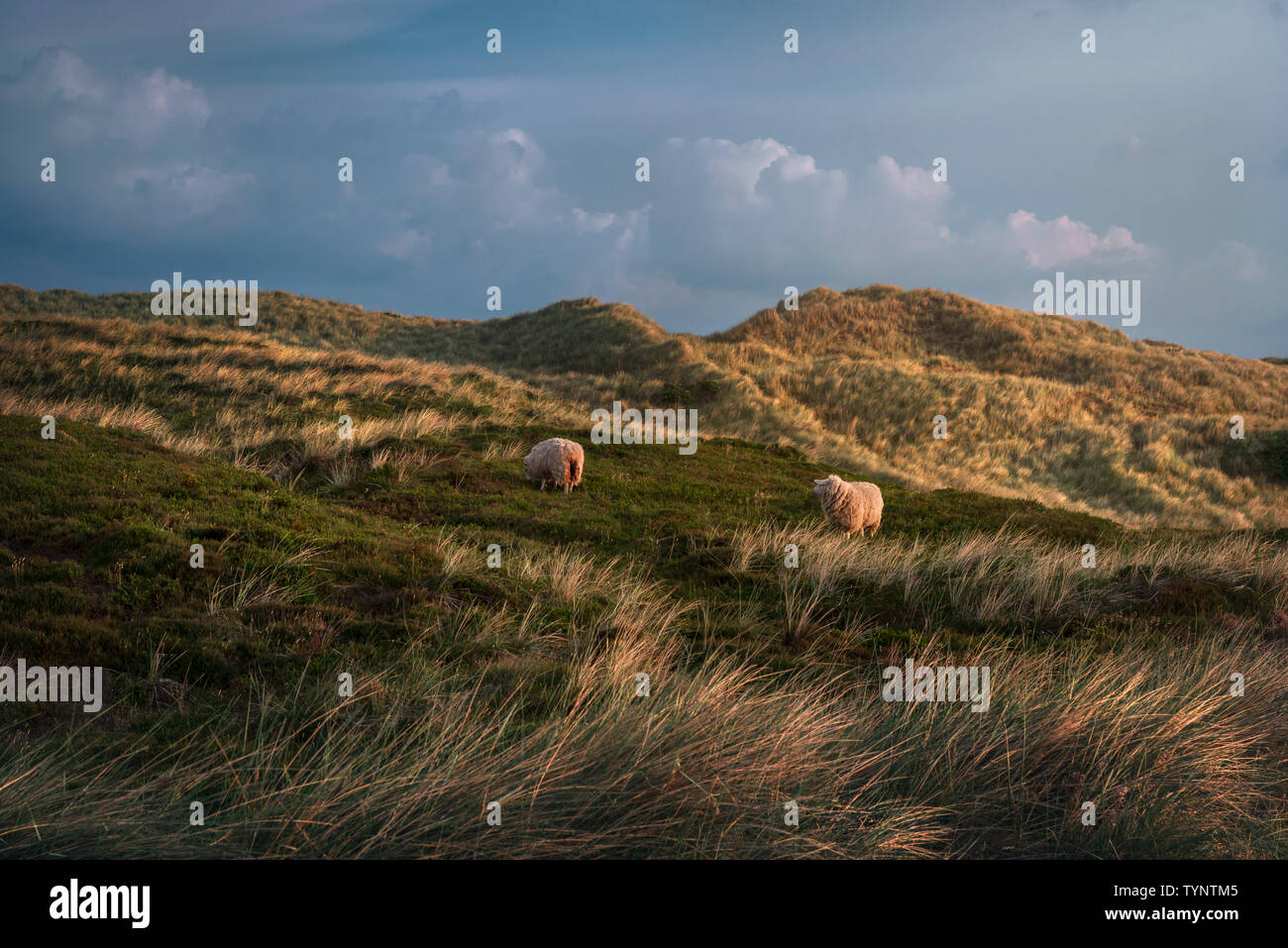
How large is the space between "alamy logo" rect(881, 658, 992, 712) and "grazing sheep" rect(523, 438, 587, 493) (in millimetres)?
8306

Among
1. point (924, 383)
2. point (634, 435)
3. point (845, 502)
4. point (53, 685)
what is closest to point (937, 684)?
point (53, 685)

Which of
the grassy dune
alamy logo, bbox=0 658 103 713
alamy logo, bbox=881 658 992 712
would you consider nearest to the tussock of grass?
the grassy dune

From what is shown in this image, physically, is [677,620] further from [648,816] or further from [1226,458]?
[1226,458]

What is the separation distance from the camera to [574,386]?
117ft

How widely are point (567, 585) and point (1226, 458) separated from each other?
104ft

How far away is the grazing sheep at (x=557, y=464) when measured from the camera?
14.1 m

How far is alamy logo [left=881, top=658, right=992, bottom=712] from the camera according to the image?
17.3ft

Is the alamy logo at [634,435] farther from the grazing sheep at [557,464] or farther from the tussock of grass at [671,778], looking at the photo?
the tussock of grass at [671,778]

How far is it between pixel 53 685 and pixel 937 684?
617 centimetres

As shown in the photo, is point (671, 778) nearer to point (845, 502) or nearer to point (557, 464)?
point (845, 502)

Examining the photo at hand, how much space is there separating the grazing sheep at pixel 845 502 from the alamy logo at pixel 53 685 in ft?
33.9

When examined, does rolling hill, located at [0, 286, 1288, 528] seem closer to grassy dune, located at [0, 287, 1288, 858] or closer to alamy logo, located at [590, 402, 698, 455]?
alamy logo, located at [590, 402, 698, 455]

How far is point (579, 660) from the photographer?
596 cm
